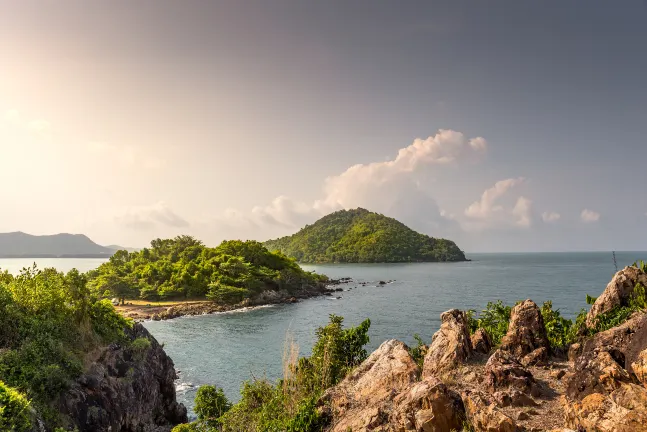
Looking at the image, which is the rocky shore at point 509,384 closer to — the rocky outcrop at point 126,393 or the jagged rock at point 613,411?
the jagged rock at point 613,411

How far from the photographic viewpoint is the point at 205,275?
8562 centimetres

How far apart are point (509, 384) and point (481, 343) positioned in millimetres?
4364

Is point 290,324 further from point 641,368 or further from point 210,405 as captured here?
point 641,368

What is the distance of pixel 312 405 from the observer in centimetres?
1445

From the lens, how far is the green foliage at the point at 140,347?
22.3m

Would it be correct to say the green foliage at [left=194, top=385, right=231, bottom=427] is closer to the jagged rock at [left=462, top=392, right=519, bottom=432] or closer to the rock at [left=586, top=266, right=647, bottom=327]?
the jagged rock at [left=462, top=392, right=519, bottom=432]

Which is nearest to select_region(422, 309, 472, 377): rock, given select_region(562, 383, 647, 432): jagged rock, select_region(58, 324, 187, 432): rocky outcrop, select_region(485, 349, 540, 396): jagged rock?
select_region(485, 349, 540, 396): jagged rock

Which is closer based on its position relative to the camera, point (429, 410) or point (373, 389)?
point (429, 410)

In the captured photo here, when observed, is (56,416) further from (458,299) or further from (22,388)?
(458,299)

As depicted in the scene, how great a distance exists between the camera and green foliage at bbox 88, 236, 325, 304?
264ft

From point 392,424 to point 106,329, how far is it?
18226mm

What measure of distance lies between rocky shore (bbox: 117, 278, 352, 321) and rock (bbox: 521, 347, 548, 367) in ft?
207

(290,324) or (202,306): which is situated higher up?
(202,306)

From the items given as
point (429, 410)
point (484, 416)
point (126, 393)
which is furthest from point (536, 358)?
point (126, 393)
